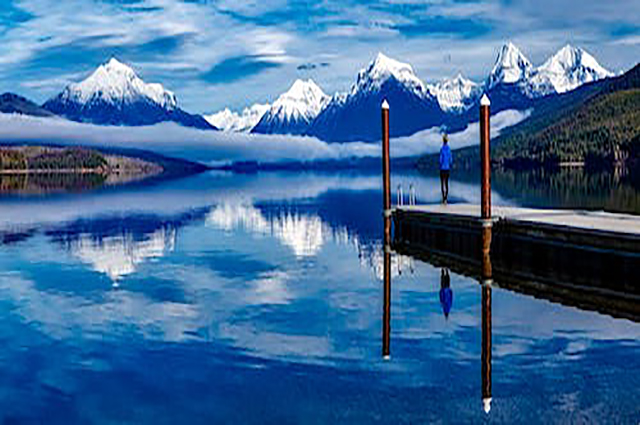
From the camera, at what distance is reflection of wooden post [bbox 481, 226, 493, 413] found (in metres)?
20.0

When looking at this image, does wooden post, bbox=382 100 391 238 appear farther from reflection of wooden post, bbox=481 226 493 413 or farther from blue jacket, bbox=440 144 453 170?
reflection of wooden post, bbox=481 226 493 413

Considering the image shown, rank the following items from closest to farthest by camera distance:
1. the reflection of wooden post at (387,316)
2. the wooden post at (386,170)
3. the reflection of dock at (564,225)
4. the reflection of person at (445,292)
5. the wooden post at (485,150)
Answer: the reflection of wooden post at (387,316) < the reflection of dock at (564,225) < the reflection of person at (445,292) < the wooden post at (485,150) < the wooden post at (386,170)

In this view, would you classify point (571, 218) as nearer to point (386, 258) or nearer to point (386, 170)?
point (386, 258)

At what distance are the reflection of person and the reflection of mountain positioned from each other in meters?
15.6

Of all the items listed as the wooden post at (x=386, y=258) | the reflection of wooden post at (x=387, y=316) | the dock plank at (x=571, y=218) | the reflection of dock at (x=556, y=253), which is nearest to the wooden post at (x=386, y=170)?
the wooden post at (x=386, y=258)

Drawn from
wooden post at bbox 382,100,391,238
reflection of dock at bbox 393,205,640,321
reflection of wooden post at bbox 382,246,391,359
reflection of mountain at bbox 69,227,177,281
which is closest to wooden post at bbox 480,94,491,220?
reflection of dock at bbox 393,205,640,321

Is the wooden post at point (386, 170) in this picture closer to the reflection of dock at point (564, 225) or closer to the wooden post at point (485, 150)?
the reflection of dock at point (564, 225)

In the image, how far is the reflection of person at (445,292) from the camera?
100ft

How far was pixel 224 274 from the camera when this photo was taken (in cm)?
4166

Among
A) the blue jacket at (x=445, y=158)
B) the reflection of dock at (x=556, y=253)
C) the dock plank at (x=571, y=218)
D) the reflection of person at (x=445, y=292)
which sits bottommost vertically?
the reflection of person at (x=445, y=292)

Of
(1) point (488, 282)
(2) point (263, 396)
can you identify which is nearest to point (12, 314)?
(2) point (263, 396)

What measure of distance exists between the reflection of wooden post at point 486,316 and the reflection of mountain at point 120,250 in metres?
17.4

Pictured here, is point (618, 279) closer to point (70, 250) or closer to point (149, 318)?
point (149, 318)

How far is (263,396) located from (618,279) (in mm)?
14956
